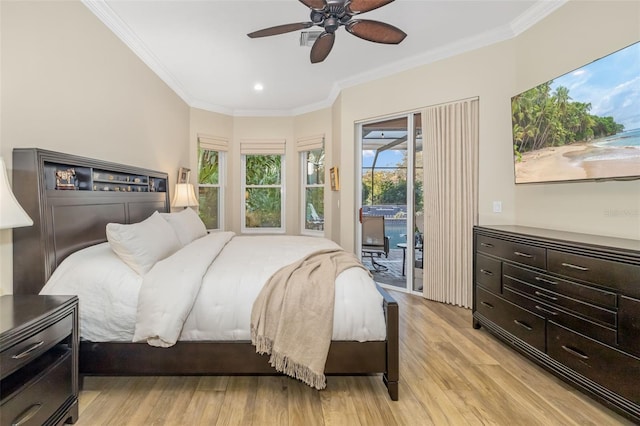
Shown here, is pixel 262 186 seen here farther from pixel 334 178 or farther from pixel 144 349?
pixel 144 349

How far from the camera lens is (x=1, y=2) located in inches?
71.1

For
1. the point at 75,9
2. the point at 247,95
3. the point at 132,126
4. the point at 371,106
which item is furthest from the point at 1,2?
the point at 371,106

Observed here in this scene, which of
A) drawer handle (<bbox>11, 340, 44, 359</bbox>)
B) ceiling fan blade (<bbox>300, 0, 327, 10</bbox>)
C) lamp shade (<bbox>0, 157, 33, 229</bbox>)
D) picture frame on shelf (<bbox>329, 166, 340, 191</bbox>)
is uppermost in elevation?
ceiling fan blade (<bbox>300, 0, 327, 10</bbox>)

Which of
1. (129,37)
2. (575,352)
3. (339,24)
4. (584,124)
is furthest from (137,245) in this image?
(584,124)

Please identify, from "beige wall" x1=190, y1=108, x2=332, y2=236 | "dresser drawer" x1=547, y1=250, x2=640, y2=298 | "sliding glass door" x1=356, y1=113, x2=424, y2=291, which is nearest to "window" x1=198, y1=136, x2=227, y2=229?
"beige wall" x1=190, y1=108, x2=332, y2=236

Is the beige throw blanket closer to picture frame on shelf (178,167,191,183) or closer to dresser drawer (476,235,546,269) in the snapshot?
dresser drawer (476,235,546,269)

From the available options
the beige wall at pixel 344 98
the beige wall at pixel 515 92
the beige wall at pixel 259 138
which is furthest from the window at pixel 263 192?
the beige wall at pixel 515 92

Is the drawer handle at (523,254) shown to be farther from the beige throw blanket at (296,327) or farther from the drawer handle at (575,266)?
the beige throw blanket at (296,327)

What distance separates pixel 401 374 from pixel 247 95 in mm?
4263

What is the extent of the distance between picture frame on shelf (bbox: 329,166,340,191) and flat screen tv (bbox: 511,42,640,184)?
2.30 metres

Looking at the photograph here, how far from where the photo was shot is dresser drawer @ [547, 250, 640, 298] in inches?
64.6

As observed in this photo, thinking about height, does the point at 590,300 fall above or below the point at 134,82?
below

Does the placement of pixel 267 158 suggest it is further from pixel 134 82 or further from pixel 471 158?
pixel 471 158

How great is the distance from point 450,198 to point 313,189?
8.25 ft
